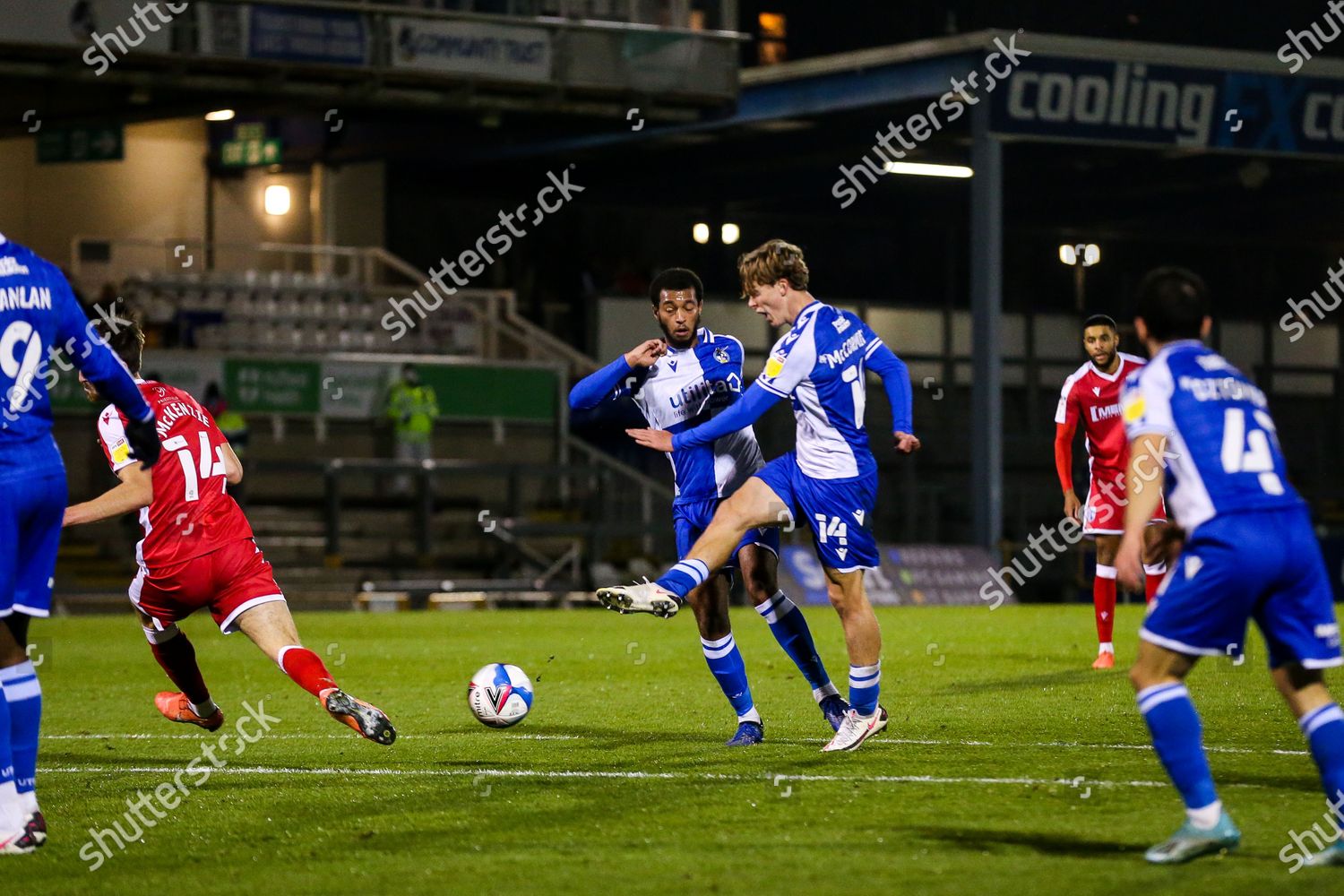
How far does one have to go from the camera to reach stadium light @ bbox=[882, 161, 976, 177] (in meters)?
32.8

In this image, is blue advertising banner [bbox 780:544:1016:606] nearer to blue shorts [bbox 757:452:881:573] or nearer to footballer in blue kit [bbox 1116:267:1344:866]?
blue shorts [bbox 757:452:881:573]

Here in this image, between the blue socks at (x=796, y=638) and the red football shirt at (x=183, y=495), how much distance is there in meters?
2.48

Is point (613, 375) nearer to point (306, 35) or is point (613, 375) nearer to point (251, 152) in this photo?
point (306, 35)

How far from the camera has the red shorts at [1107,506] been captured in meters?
13.3

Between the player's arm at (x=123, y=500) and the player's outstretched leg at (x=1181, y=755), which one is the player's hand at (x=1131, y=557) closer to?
the player's outstretched leg at (x=1181, y=755)

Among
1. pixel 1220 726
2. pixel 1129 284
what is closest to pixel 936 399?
pixel 1129 284

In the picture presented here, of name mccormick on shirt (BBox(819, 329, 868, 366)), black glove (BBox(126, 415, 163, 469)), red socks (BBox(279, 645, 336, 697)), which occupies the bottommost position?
red socks (BBox(279, 645, 336, 697))

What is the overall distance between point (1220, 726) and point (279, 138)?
25967mm

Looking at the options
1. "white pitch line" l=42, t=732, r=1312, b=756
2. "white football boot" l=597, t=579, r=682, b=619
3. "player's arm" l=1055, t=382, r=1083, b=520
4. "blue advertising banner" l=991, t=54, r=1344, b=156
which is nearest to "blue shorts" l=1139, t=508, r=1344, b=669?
"white pitch line" l=42, t=732, r=1312, b=756

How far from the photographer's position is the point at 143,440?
6875mm

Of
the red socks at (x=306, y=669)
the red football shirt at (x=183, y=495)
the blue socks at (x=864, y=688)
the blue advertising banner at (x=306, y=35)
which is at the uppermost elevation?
the blue advertising banner at (x=306, y=35)

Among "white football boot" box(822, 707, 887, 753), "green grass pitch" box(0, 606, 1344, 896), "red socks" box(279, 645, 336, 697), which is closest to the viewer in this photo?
"green grass pitch" box(0, 606, 1344, 896)

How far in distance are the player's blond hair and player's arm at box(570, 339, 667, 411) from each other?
2.21ft

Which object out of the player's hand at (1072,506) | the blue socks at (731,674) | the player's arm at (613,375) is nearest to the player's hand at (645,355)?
the player's arm at (613,375)
